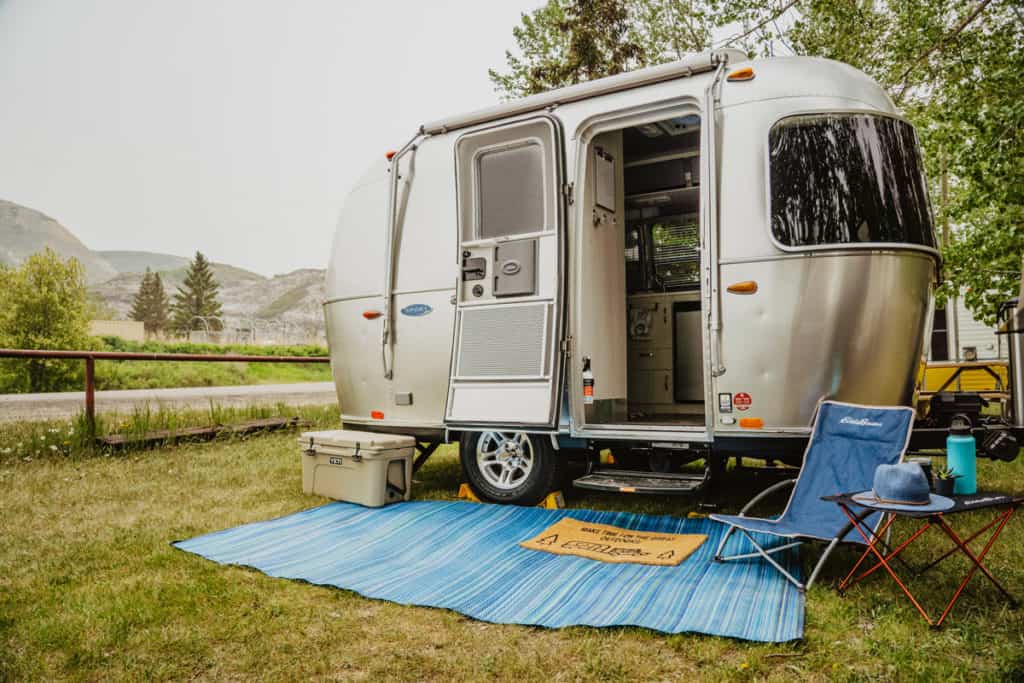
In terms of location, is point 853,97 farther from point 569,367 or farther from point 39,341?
point 39,341

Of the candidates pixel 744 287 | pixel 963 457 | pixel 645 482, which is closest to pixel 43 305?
pixel 645 482

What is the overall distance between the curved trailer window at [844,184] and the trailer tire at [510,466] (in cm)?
218

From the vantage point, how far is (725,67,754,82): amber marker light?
4.77 metres

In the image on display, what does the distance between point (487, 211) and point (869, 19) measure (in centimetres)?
930

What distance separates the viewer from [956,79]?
1060 centimetres

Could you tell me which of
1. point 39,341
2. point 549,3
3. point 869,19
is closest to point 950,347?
point 869,19

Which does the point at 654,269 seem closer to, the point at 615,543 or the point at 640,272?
the point at 640,272

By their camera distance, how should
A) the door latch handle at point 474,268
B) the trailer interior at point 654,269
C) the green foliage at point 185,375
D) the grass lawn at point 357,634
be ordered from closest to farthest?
the grass lawn at point 357,634
the door latch handle at point 474,268
the trailer interior at point 654,269
the green foliage at point 185,375

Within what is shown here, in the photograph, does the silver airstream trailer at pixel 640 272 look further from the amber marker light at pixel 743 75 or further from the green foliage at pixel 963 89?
the green foliage at pixel 963 89

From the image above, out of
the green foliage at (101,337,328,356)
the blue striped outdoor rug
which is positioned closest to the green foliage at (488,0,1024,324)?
the blue striped outdoor rug

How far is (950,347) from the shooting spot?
17656 millimetres

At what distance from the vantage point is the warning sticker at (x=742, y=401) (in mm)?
4551

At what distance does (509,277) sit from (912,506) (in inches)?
122

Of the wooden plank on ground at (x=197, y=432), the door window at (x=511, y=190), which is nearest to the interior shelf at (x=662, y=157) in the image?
the door window at (x=511, y=190)
